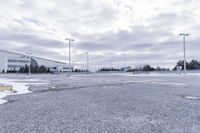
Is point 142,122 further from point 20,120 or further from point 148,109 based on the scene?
point 20,120

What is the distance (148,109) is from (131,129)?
3.09m

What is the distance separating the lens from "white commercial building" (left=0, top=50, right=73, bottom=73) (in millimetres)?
120844

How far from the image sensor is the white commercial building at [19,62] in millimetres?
120844

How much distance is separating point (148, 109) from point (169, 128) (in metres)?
2.86

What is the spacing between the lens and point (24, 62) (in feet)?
433

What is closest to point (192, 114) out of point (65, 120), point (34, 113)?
point (65, 120)

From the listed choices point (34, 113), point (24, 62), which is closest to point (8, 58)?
point (24, 62)

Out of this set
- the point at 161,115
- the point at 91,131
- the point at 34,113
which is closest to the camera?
the point at 91,131

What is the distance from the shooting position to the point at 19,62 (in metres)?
131

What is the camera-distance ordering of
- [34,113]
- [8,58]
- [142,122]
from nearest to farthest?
[142,122] → [34,113] → [8,58]

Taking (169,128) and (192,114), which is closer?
(169,128)

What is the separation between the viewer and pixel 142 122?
6.66 metres

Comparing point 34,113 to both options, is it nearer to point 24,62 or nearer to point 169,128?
point 169,128

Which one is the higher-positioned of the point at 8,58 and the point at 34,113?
the point at 8,58
